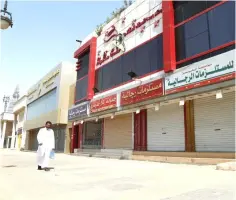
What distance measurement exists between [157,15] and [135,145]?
25.4 feet

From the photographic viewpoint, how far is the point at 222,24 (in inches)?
427

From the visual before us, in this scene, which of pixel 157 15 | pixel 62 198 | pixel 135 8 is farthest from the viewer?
pixel 135 8

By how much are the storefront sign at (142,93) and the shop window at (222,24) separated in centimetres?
332

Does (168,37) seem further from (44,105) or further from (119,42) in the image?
(44,105)

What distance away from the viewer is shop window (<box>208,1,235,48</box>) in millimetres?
10479

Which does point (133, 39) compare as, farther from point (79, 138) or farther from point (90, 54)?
point (79, 138)

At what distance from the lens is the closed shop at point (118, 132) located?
1772 cm

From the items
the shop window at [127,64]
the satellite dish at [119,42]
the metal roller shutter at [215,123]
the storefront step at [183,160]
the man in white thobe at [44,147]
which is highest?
the satellite dish at [119,42]

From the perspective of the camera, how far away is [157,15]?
15.1 metres

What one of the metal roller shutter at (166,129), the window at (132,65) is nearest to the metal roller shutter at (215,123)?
the metal roller shutter at (166,129)

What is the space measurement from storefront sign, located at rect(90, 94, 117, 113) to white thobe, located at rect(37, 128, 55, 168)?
7943 millimetres

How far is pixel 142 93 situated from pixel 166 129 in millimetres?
2315

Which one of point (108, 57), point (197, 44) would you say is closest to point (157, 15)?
point (197, 44)

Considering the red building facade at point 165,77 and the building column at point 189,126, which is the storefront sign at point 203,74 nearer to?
the red building facade at point 165,77
